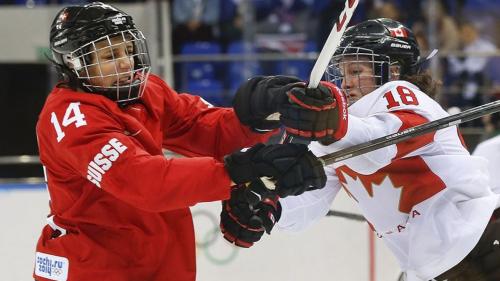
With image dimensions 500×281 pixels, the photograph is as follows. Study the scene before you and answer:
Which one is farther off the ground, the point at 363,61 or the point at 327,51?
the point at 327,51

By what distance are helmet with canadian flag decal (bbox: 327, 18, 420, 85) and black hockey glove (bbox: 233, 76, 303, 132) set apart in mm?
370

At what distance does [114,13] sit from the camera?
95.0 inches

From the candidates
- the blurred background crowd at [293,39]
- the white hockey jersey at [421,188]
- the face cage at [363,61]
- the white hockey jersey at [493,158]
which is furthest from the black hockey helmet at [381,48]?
the blurred background crowd at [293,39]

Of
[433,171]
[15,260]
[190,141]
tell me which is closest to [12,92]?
[15,260]

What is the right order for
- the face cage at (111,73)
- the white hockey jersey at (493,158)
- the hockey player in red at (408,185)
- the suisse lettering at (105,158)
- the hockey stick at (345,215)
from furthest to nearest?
the hockey stick at (345,215)
the white hockey jersey at (493,158)
the hockey player in red at (408,185)
the face cage at (111,73)
the suisse lettering at (105,158)

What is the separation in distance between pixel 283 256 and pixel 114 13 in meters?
2.18

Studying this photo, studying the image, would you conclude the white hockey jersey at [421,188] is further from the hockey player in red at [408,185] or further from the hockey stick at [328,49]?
the hockey stick at [328,49]

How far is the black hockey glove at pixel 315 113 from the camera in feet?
7.13

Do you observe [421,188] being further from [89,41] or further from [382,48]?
[89,41]

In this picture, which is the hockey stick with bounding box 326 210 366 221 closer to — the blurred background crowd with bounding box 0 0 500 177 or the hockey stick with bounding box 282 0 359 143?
the hockey stick with bounding box 282 0 359 143

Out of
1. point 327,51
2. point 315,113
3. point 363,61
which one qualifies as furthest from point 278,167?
point 363,61

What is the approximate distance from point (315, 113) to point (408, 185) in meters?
0.55

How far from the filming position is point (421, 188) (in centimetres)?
257

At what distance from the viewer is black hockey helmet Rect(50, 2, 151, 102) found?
2350mm
